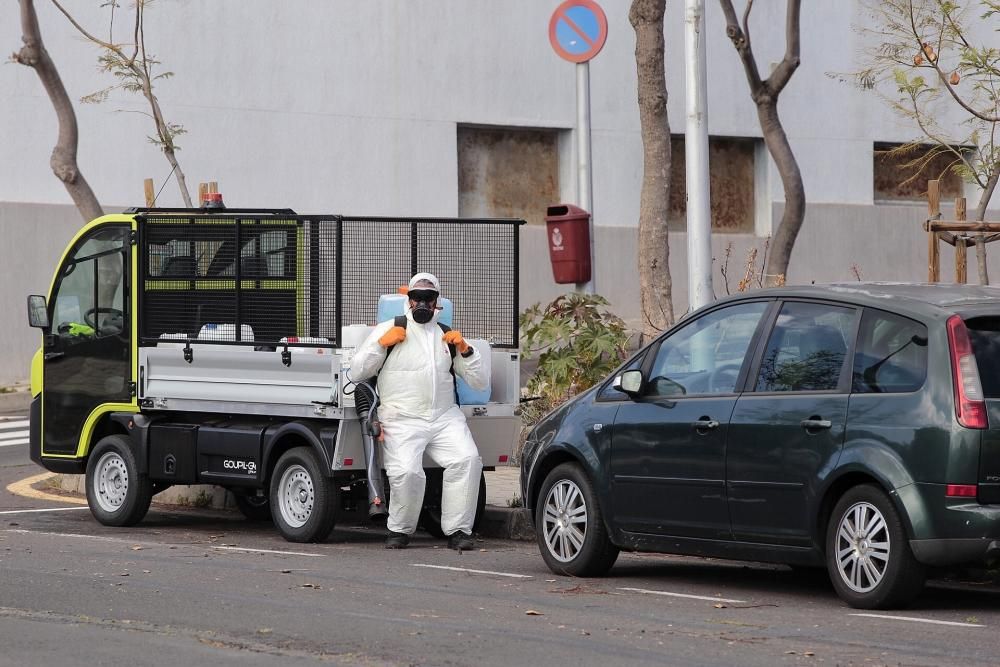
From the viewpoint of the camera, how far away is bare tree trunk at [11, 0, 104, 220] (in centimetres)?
1892

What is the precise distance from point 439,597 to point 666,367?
6.32ft

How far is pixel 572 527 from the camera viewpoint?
1022 centimetres

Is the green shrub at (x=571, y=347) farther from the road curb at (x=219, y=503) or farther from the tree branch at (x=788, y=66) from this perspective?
the tree branch at (x=788, y=66)

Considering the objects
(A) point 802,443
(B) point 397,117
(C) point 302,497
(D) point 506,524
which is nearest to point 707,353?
(A) point 802,443

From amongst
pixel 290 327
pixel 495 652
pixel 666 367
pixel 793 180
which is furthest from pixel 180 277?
pixel 793 180

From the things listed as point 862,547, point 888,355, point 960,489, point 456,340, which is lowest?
point 862,547

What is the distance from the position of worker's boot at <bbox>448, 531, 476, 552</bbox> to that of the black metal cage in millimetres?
1626

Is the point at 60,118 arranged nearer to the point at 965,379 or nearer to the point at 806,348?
the point at 806,348

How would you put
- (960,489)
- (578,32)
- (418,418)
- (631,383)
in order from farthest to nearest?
1. (578,32)
2. (418,418)
3. (631,383)
4. (960,489)

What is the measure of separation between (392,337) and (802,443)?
374cm

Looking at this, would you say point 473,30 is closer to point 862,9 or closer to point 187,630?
point 862,9

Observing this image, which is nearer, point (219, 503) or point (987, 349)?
point (987, 349)

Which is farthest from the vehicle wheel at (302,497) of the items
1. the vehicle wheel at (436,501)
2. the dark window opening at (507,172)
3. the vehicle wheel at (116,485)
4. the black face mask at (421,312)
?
the dark window opening at (507,172)

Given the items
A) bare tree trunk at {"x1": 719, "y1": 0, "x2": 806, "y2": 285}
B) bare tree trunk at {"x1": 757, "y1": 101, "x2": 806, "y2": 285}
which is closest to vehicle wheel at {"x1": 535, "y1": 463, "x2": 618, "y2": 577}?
bare tree trunk at {"x1": 719, "y1": 0, "x2": 806, "y2": 285}
